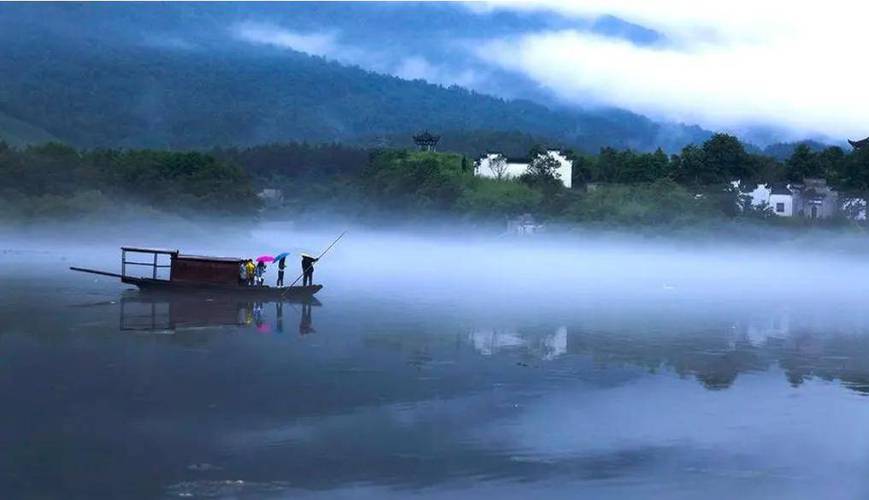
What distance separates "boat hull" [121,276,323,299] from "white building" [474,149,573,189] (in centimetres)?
7399

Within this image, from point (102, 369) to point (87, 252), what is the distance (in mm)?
49905

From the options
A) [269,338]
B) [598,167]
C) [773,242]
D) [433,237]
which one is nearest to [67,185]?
[433,237]

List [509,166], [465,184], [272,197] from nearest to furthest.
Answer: [465,184] → [509,166] → [272,197]

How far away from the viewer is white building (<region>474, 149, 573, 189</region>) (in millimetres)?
109750

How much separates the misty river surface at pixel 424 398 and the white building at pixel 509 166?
227 ft

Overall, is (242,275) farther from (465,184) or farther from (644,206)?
(465,184)

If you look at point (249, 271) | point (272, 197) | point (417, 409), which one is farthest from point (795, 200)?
point (417, 409)

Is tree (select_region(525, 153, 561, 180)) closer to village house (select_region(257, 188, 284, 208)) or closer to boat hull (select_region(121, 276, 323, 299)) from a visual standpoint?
village house (select_region(257, 188, 284, 208))

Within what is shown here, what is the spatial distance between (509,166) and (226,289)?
79121 millimetres

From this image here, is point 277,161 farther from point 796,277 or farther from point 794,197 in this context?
point 796,277

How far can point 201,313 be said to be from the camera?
33.1m

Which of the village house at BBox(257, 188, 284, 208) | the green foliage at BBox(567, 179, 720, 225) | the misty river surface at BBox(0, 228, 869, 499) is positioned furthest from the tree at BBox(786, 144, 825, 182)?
the village house at BBox(257, 188, 284, 208)

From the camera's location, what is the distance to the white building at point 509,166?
110m

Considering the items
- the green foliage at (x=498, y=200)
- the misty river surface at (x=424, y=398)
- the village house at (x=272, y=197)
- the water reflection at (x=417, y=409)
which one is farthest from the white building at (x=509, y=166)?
the water reflection at (x=417, y=409)
